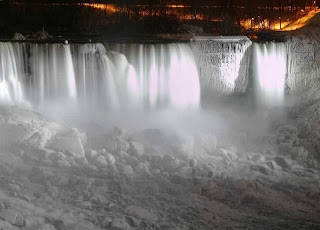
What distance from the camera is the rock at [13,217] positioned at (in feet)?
25.8

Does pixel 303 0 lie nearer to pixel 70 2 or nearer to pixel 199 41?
pixel 199 41

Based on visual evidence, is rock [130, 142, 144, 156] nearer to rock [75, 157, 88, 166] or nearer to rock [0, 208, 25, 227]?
rock [75, 157, 88, 166]

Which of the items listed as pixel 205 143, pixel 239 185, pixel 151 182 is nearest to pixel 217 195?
pixel 239 185

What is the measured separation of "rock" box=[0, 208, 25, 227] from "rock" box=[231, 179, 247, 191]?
421 cm

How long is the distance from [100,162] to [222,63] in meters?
6.73

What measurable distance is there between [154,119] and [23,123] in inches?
161

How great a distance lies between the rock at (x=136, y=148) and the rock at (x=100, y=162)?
859 mm

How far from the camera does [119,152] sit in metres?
11.3

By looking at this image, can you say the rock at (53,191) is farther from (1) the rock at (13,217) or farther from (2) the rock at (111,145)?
(2) the rock at (111,145)

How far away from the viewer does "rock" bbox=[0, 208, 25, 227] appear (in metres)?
7.87

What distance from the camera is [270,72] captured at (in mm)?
16359

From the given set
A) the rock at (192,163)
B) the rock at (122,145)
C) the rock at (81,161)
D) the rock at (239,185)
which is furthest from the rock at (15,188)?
the rock at (239,185)

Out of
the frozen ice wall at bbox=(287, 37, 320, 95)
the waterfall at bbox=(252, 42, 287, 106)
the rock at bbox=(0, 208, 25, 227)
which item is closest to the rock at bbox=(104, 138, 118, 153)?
the rock at bbox=(0, 208, 25, 227)

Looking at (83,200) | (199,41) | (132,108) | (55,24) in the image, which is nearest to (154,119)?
(132,108)
